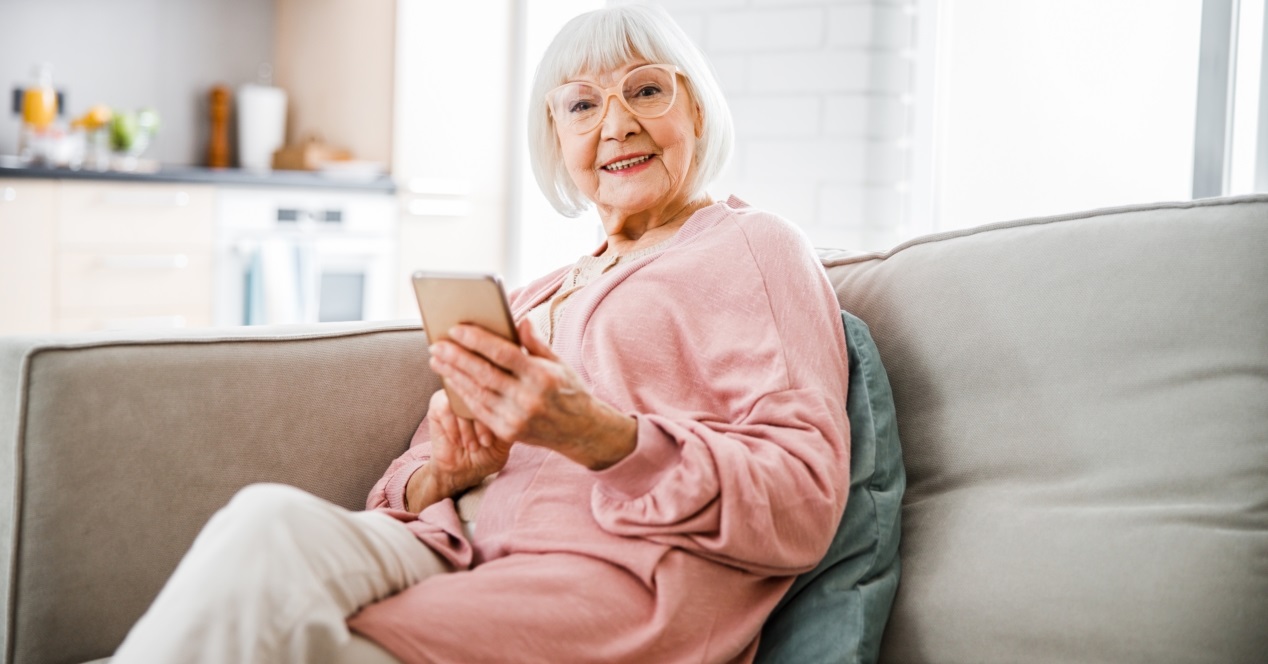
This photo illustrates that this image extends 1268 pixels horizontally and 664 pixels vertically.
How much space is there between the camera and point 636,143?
1.38 meters

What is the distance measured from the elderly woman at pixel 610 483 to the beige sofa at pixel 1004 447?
16 centimetres

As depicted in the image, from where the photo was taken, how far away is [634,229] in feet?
4.75

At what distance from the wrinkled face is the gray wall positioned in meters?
2.96

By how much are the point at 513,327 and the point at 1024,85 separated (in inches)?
84.1

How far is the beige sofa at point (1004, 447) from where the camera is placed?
3.43 ft

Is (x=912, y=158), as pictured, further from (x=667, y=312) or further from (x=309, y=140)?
(x=309, y=140)

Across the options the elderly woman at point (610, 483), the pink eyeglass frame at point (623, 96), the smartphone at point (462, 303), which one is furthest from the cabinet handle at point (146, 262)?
the smartphone at point (462, 303)

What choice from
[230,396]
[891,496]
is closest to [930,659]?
[891,496]

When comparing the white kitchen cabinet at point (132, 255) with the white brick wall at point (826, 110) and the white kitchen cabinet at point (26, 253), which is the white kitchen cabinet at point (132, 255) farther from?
the white brick wall at point (826, 110)

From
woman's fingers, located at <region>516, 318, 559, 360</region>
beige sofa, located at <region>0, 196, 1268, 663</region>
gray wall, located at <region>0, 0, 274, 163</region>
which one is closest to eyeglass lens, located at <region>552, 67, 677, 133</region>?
beige sofa, located at <region>0, 196, 1268, 663</region>

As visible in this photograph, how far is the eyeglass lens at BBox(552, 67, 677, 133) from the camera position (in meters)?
1.36

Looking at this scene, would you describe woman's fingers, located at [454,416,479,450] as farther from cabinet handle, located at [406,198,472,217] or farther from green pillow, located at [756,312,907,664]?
cabinet handle, located at [406,198,472,217]

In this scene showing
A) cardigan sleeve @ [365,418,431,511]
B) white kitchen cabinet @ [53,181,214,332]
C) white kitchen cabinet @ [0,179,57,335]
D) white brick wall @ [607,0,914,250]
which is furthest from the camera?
white kitchen cabinet @ [53,181,214,332]

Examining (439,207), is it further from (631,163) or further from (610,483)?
(610,483)
